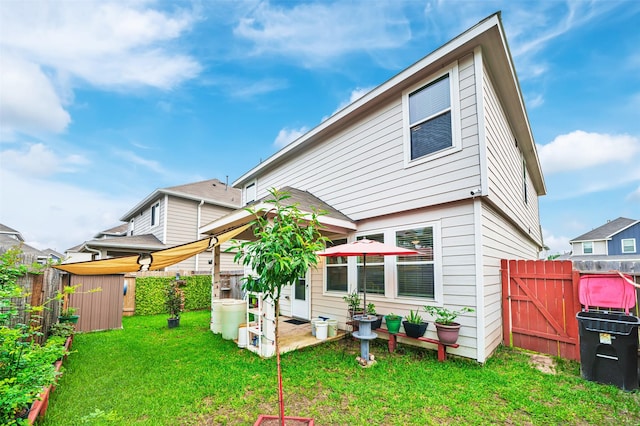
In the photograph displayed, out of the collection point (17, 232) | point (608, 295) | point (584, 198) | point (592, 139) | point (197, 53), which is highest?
point (592, 139)

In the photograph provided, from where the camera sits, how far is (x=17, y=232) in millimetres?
20125

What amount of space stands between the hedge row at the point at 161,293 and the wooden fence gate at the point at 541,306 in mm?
9651

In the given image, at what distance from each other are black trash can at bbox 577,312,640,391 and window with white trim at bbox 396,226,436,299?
2.06 metres

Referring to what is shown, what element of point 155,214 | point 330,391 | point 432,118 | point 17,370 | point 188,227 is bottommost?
point 330,391

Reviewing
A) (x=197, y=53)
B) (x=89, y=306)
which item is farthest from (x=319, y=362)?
(x=197, y=53)

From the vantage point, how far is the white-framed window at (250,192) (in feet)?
34.5

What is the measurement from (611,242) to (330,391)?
1172 inches

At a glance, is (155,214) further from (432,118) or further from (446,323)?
(446,323)

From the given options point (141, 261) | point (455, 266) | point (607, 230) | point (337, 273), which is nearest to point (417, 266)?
point (455, 266)

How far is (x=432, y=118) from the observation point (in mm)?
5363

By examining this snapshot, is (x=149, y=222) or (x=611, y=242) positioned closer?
(x=149, y=222)

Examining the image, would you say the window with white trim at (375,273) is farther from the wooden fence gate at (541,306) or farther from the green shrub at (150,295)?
the green shrub at (150,295)

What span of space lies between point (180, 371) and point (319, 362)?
7.16 ft

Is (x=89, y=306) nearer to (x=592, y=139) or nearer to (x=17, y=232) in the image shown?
(x=17, y=232)
